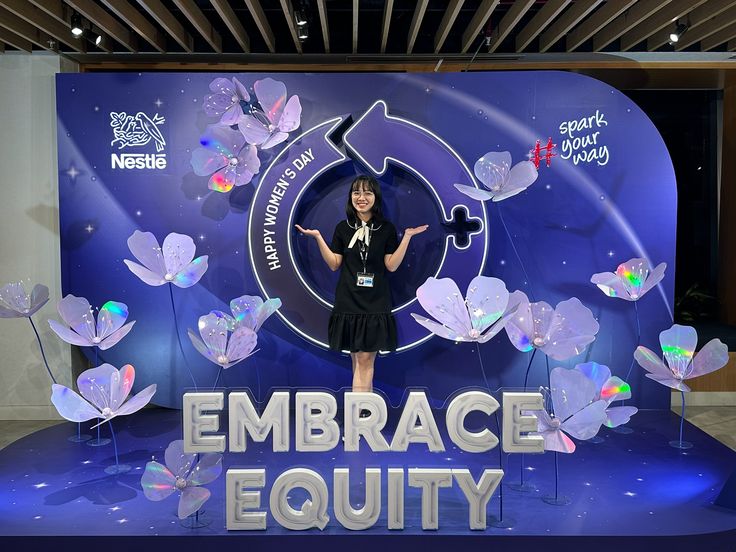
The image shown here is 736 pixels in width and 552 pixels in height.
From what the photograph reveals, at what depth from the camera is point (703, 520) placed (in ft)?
9.76

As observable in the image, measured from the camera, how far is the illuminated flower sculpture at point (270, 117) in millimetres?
4328

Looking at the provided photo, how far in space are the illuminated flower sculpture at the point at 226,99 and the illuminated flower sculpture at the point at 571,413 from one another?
274 centimetres

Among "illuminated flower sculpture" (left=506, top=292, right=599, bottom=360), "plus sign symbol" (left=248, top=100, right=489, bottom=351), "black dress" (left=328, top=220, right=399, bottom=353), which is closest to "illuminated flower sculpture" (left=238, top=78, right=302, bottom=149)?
"plus sign symbol" (left=248, top=100, right=489, bottom=351)

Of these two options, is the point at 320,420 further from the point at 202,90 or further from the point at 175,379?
the point at 202,90

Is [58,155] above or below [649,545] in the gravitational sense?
above

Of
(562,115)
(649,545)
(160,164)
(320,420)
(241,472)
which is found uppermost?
(562,115)

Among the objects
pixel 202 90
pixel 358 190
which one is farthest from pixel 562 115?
pixel 202 90

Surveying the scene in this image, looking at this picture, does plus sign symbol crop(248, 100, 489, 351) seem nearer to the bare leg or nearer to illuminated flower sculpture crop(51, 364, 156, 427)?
the bare leg

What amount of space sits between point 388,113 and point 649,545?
10.1 ft

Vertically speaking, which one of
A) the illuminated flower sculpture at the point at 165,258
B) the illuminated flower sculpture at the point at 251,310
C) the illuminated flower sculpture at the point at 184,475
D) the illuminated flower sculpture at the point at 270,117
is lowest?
the illuminated flower sculpture at the point at 184,475

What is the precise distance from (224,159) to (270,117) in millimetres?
418

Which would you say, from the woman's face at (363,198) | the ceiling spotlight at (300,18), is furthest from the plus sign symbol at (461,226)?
the ceiling spotlight at (300,18)

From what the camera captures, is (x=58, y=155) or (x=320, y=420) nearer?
(x=320, y=420)

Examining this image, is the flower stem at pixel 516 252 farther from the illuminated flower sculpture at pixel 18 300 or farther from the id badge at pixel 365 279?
the illuminated flower sculpture at pixel 18 300
